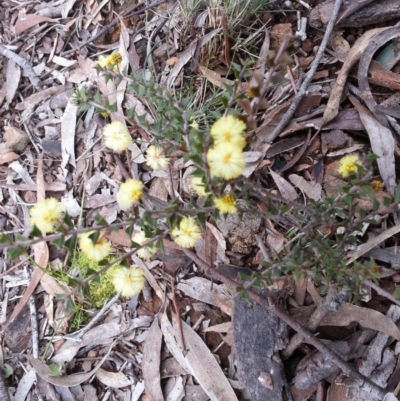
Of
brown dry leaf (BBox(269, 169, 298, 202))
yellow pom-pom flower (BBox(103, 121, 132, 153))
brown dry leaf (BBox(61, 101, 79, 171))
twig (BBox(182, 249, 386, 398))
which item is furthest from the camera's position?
brown dry leaf (BBox(61, 101, 79, 171))

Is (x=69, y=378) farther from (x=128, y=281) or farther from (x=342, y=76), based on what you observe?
(x=342, y=76)

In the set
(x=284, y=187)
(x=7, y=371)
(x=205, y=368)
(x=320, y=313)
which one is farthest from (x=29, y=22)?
(x=320, y=313)

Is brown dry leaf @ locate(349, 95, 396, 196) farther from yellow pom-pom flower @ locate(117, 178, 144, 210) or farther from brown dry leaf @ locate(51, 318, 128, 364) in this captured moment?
brown dry leaf @ locate(51, 318, 128, 364)

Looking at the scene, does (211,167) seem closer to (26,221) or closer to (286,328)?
(286,328)

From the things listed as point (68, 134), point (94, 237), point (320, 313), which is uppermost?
point (94, 237)

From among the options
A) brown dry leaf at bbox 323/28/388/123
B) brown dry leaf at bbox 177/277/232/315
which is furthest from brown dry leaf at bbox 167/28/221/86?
→ brown dry leaf at bbox 177/277/232/315

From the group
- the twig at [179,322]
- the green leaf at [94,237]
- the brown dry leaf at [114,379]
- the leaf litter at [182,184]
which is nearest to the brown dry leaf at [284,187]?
the leaf litter at [182,184]

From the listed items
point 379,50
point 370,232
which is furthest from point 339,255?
point 379,50
